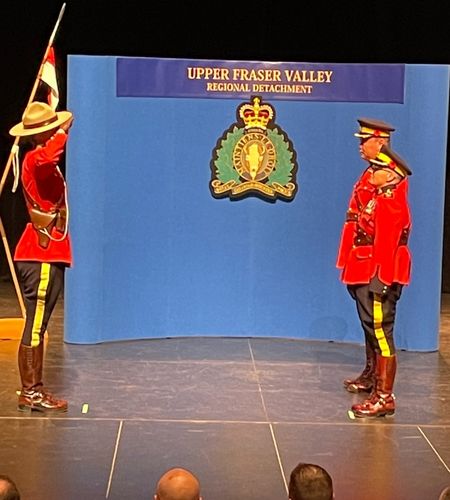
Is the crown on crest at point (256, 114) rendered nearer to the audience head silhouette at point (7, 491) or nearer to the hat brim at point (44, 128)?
the hat brim at point (44, 128)

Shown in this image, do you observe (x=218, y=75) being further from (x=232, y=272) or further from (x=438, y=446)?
(x=438, y=446)

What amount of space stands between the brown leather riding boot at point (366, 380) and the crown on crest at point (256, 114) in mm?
1836

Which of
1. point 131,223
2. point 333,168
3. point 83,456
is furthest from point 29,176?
point 333,168

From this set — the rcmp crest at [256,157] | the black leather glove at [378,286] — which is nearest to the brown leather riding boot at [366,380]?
the black leather glove at [378,286]

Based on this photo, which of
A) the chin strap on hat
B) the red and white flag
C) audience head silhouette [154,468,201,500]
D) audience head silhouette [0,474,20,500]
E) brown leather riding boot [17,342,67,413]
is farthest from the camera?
the red and white flag

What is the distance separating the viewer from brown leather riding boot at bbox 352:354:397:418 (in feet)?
19.4

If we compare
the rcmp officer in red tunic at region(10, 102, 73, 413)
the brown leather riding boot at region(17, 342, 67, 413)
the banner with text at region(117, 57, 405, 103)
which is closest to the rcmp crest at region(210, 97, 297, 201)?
the banner with text at region(117, 57, 405, 103)

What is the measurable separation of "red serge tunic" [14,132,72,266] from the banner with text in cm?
189

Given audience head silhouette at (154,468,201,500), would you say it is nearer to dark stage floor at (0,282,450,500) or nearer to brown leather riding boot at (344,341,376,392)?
dark stage floor at (0,282,450,500)

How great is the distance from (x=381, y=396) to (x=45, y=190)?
6.40 ft

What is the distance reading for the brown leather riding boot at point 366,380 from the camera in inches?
254

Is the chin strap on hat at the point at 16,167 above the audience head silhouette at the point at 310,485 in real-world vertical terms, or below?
above

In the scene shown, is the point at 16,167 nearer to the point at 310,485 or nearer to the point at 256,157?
the point at 256,157

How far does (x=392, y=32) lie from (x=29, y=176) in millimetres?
4734
